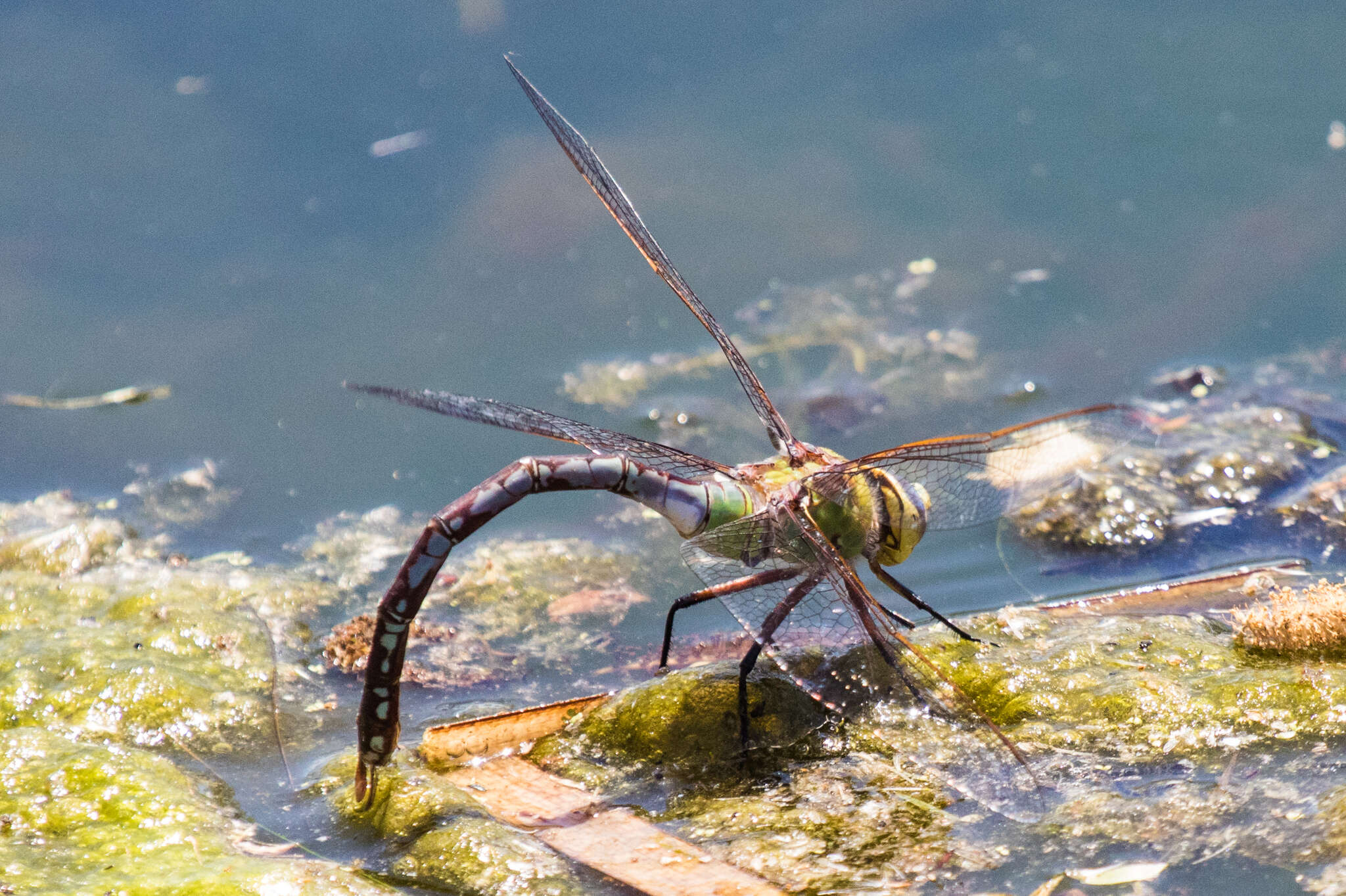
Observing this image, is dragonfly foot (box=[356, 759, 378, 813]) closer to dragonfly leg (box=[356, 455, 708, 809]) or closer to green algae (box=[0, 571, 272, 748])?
dragonfly leg (box=[356, 455, 708, 809])

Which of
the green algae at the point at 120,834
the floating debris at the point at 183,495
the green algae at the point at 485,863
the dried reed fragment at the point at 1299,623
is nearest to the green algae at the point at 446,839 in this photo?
the green algae at the point at 485,863

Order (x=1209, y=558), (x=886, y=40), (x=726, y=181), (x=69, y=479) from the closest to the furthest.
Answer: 1. (x=1209, y=558)
2. (x=69, y=479)
3. (x=726, y=181)
4. (x=886, y=40)

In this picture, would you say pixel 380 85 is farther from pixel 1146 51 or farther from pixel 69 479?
pixel 1146 51

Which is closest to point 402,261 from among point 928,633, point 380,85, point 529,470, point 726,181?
point 380,85

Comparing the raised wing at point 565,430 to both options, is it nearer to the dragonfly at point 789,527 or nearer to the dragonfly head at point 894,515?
the dragonfly at point 789,527

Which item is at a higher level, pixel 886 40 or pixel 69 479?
pixel 886 40

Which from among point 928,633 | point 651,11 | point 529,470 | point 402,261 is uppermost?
point 651,11

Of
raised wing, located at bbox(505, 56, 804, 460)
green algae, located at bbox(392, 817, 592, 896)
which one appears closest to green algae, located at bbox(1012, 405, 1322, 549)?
raised wing, located at bbox(505, 56, 804, 460)
